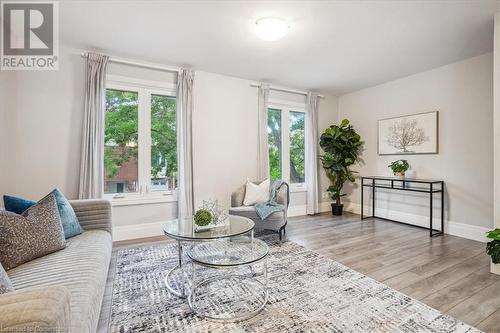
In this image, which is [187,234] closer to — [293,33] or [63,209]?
[63,209]

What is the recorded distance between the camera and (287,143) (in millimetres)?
5074

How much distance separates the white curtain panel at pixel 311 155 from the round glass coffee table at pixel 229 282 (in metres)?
2.83

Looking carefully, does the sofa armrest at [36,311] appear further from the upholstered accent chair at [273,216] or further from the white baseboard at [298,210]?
the white baseboard at [298,210]

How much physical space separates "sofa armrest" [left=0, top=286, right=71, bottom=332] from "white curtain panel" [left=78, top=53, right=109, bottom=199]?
271cm

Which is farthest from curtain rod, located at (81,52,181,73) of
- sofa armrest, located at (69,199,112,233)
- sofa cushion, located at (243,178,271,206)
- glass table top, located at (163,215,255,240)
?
glass table top, located at (163,215,255,240)

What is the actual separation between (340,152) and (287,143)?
1.15m

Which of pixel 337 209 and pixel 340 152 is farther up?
pixel 340 152

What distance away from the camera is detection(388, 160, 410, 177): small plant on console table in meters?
4.23

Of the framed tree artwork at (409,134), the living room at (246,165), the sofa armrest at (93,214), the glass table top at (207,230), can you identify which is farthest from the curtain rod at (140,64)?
the framed tree artwork at (409,134)

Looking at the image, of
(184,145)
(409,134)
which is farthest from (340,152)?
(184,145)

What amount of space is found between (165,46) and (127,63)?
0.75 meters

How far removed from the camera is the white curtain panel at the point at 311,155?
5117 millimetres

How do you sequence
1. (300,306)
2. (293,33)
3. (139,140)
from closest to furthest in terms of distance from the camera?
(300,306), (293,33), (139,140)

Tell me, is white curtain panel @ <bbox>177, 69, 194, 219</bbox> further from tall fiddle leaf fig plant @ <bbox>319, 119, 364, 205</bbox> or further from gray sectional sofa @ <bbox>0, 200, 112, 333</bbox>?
tall fiddle leaf fig plant @ <bbox>319, 119, 364, 205</bbox>
